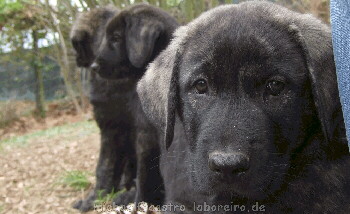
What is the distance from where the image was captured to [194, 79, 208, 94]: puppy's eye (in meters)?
2.90

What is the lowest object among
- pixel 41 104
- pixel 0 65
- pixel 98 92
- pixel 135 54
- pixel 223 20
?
pixel 41 104

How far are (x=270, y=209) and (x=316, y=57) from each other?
2.81 ft

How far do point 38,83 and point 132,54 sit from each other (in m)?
11.5

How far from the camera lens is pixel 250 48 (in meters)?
2.74

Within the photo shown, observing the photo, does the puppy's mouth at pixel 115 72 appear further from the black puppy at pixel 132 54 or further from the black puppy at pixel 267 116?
the black puppy at pixel 267 116

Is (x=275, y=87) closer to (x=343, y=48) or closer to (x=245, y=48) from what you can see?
(x=245, y=48)

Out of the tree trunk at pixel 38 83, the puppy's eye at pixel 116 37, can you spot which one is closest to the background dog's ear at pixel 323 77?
the puppy's eye at pixel 116 37

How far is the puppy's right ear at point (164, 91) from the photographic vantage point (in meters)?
3.16

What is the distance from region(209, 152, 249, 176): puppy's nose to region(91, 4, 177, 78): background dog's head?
283cm

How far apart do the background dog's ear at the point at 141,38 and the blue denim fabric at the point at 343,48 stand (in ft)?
10.0

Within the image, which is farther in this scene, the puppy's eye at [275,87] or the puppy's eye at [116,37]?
the puppy's eye at [116,37]

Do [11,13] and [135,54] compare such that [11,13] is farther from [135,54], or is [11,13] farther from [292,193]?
[292,193]

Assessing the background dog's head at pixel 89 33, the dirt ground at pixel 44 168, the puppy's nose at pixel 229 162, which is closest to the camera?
the puppy's nose at pixel 229 162

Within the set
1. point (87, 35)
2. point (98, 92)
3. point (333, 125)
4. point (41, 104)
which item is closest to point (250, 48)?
point (333, 125)
